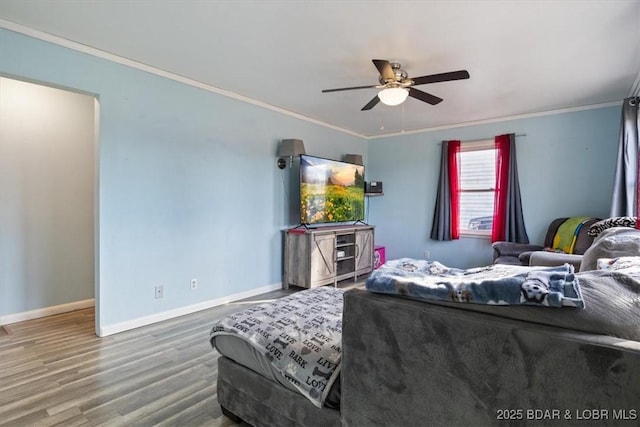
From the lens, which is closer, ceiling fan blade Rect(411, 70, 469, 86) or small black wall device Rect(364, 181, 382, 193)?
ceiling fan blade Rect(411, 70, 469, 86)

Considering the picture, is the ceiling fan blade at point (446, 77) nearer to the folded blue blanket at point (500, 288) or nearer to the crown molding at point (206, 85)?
the folded blue blanket at point (500, 288)

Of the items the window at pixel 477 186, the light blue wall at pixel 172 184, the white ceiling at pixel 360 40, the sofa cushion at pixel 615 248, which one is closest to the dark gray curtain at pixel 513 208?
the window at pixel 477 186

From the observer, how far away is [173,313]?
10.5 ft

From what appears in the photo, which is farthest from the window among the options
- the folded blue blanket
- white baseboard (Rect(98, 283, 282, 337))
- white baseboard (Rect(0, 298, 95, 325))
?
white baseboard (Rect(0, 298, 95, 325))

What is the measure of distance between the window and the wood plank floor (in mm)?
4050

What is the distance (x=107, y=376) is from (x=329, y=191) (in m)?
3.26

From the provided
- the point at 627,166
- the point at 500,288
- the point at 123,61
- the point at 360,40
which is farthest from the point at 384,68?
the point at 627,166

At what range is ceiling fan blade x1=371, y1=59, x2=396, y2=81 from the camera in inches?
92.8

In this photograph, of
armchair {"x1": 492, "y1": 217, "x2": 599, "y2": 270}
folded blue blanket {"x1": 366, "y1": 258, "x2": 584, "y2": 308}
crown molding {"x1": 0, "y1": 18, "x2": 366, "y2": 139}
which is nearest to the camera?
folded blue blanket {"x1": 366, "y1": 258, "x2": 584, "y2": 308}

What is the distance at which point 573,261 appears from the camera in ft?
8.28

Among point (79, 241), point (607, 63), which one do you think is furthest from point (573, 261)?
point (79, 241)

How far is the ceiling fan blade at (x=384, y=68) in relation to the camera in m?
2.36

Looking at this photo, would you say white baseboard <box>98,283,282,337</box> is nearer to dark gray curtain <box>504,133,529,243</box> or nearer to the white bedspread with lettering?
the white bedspread with lettering

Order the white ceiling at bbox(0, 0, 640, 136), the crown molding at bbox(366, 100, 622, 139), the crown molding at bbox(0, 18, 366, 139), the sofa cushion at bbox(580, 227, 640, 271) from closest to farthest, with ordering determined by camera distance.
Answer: the sofa cushion at bbox(580, 227, 640, 271)
the white ceiling at bbox(0, 0, 640, 136)
the crown molding at bbox(0, 18, 366, 139)
the crown molding at bbox(366, 100, 622, 139)
